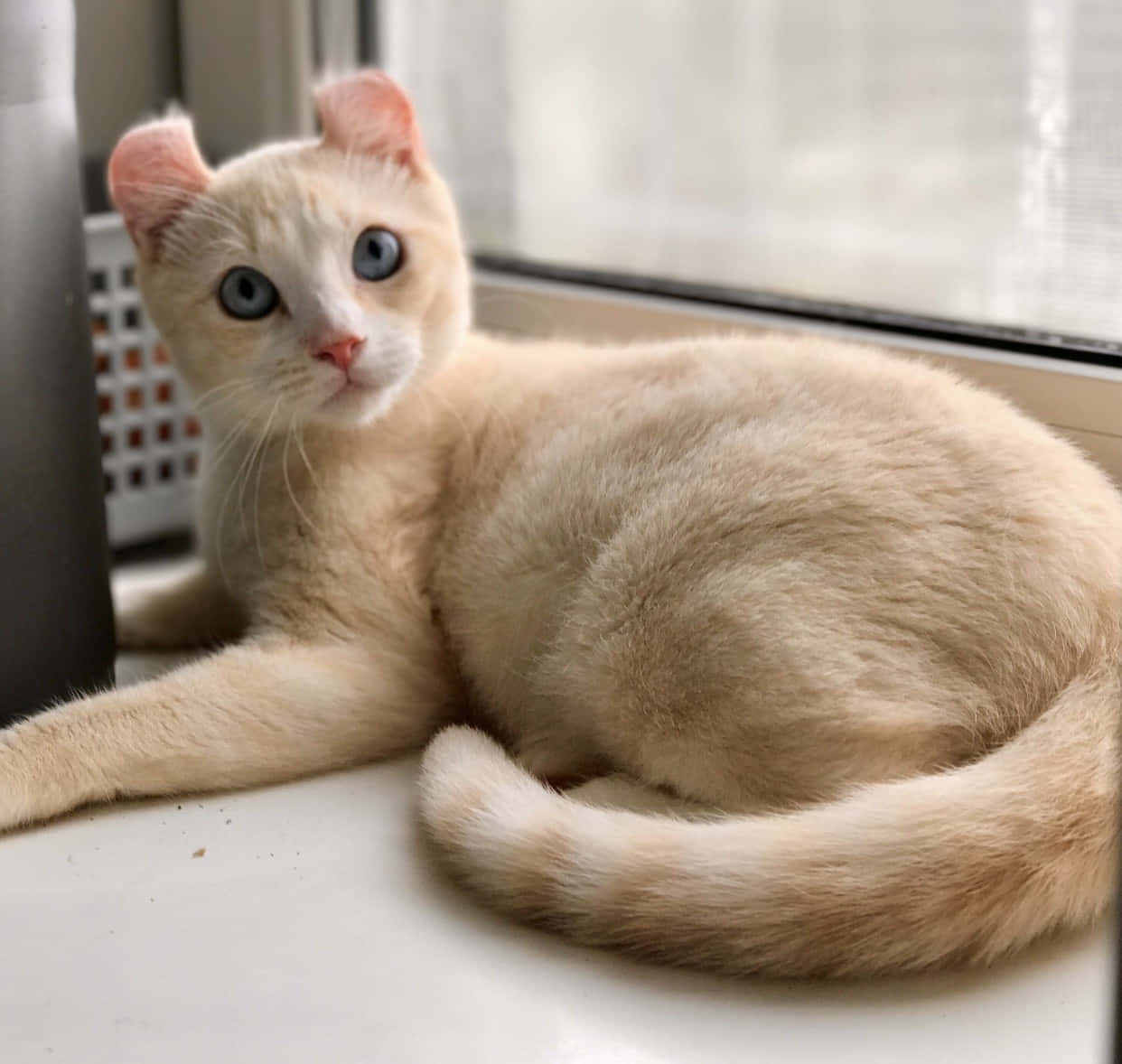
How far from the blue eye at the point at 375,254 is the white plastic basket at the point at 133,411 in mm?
480

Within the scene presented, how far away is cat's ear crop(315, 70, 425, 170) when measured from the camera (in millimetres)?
1479

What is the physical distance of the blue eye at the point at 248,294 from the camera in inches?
55.4

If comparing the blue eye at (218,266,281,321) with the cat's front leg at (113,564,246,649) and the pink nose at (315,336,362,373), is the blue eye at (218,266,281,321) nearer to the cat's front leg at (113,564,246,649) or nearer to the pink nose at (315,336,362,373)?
the pink nose at (315,336,362,373)

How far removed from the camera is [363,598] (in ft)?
4.65

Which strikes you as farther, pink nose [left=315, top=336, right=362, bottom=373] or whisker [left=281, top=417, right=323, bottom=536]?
whisker [left=281, top=417, right=323, bottom=536]

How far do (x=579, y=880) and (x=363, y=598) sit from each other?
1.54 ft

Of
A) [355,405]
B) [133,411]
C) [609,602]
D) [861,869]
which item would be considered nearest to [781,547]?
[609,602]

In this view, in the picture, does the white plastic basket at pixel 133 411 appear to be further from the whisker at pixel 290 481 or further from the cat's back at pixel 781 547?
the cat's back at pixel 781 547

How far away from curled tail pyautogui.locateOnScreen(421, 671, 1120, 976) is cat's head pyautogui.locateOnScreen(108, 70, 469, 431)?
0.52m

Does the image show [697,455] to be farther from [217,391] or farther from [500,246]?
[500,246]

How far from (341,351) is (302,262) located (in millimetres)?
109

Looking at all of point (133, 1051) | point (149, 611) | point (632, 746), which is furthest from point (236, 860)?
point (149, 611)

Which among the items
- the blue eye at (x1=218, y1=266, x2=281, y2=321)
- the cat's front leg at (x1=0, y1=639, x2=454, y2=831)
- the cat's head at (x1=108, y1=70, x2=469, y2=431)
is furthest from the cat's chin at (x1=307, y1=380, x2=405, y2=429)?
the cat's front leg at (x1=0, y1=639, x2=454, y2=831)

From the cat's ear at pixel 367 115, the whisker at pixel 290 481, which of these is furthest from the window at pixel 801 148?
the whisker at pixel 290 481
